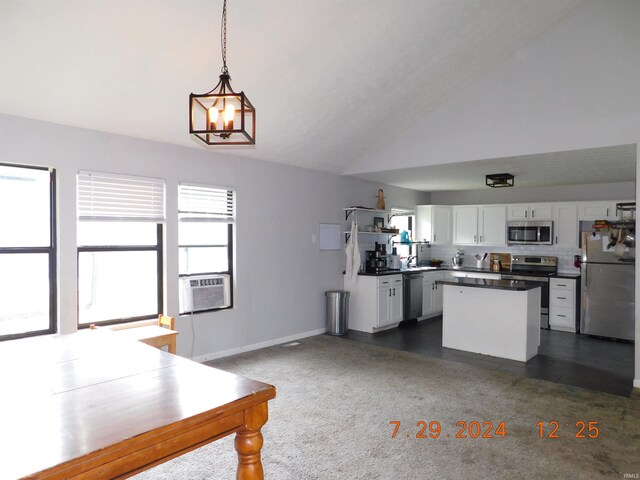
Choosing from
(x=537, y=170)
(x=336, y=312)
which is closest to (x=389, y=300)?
(x=336, y=312)

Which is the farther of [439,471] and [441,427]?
[441,427]

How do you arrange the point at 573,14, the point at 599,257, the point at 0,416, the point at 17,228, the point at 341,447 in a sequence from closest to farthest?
the point at 0,416, the point at 341,447, the point at 17,228, the point at 573,14, the point at 599,257

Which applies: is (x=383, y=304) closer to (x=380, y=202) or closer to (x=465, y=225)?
(x=380, y=202)

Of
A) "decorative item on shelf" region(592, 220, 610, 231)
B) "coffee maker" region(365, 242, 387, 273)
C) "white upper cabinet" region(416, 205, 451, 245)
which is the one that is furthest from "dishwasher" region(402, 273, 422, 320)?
"decorative item on shelf" region(592, 220, 610, 231)

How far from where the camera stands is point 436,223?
8164 millimetres

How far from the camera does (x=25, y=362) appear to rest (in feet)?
7.12

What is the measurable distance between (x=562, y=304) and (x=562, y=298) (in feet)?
0.29

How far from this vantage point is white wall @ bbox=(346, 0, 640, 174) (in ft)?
14.1

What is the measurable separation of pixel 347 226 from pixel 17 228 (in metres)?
4.32

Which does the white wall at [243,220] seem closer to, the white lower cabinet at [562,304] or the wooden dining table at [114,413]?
the wooden dining table at [114,413]

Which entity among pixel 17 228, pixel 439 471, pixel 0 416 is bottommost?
pixel 439 471

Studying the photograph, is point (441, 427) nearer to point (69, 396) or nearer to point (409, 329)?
point (69, 396)

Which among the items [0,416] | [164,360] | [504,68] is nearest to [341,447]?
[164,360]

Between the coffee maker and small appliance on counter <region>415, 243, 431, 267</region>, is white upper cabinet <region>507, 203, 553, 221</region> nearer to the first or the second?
small appliance on counter <region>415, 243, 431, 267</region>
